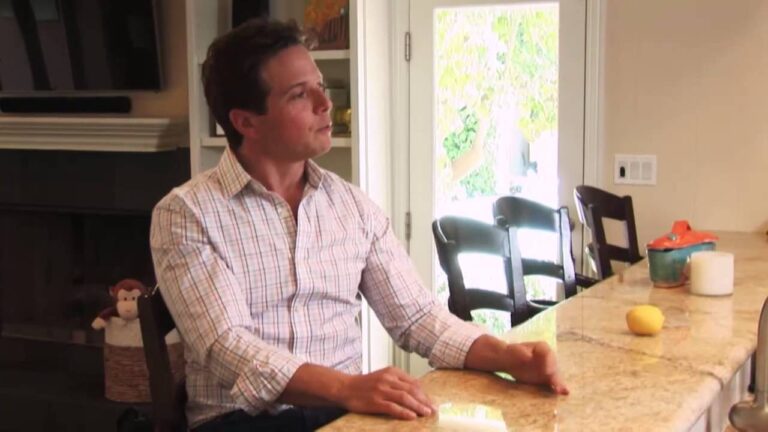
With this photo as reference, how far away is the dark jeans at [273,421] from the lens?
164cm

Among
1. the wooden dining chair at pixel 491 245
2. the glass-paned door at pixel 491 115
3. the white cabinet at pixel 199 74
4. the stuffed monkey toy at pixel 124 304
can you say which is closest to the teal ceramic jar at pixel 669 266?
the wooden dining chair at pixel 491 245

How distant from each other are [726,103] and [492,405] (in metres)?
2.19

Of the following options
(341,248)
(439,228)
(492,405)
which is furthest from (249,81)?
(492,405)

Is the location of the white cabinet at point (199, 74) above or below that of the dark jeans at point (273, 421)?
above

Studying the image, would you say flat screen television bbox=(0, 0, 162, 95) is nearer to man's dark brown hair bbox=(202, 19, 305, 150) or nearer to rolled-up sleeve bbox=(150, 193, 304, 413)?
man's dark brown hair bbox=(202, 19, 305, 150)

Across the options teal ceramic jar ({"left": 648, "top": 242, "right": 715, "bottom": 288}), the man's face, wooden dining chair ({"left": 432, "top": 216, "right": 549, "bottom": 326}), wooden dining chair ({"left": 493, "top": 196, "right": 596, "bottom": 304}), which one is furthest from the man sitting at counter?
wooden dining chair ({"left": 493, "top": 196, "right": 596, "bottom": 304})

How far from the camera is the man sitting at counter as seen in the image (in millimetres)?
1553

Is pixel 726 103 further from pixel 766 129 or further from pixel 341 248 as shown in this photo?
pixel 341 248

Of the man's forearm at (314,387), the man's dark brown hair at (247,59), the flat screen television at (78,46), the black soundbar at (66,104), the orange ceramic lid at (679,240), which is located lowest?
the man's forearm at (314,387)

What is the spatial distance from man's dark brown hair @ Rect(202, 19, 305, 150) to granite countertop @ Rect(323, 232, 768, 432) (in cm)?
64

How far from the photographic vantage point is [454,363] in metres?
1.57

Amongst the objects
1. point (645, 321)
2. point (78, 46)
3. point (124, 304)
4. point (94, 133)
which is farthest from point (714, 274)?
point (78, 46)

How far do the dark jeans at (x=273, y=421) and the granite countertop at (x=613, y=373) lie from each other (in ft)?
0.84

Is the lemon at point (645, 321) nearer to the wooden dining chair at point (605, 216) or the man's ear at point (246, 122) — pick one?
the man's ear at point (246, 122)
